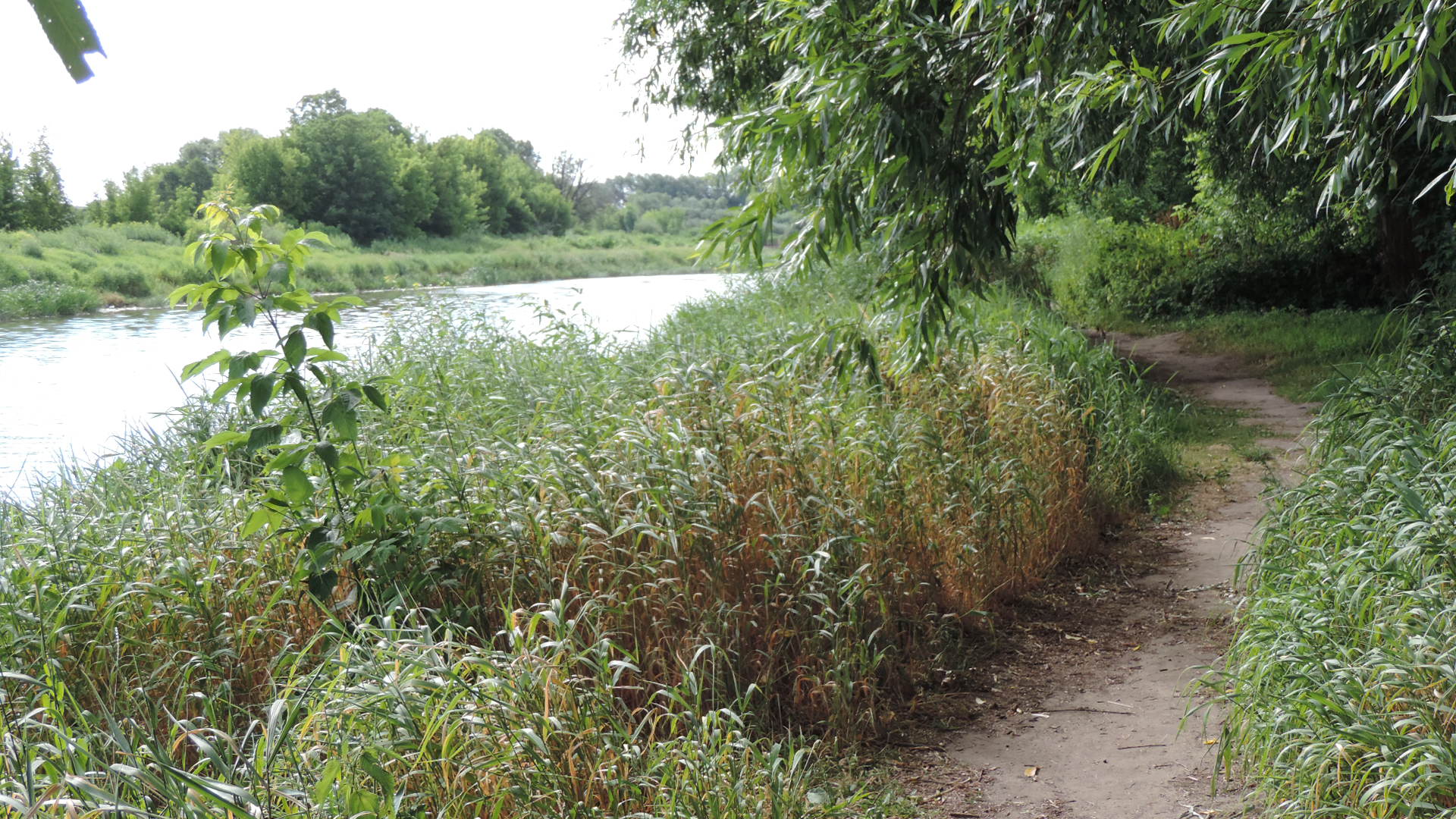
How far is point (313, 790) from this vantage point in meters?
2.26

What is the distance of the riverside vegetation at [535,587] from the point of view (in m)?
2.58

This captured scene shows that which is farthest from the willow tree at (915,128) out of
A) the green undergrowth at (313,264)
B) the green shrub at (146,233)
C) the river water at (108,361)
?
the green shrub at (146,233)

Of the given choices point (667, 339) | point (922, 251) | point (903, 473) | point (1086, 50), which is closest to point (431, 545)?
point (903, 473)

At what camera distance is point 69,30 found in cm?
57

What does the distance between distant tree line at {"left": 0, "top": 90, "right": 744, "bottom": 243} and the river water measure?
1.89 m

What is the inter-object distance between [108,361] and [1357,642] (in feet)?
51.0

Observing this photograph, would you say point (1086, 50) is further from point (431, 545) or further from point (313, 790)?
point (313, 790)

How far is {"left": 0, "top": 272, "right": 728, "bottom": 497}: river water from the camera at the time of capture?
915cm

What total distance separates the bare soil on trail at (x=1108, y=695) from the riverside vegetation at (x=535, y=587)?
0.26 m

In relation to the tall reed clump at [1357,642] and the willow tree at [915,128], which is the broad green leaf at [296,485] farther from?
the tall reed clump at [1357,642]

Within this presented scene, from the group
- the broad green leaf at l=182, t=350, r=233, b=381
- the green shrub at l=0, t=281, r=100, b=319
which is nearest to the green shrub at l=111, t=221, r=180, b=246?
the green shrub at l=0, t=281, r=100, b=319

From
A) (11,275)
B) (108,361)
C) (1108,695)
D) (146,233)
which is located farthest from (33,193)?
(1108,695)

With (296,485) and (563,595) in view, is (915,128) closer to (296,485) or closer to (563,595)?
(563,595)

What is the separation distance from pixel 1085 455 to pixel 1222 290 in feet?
35.3
